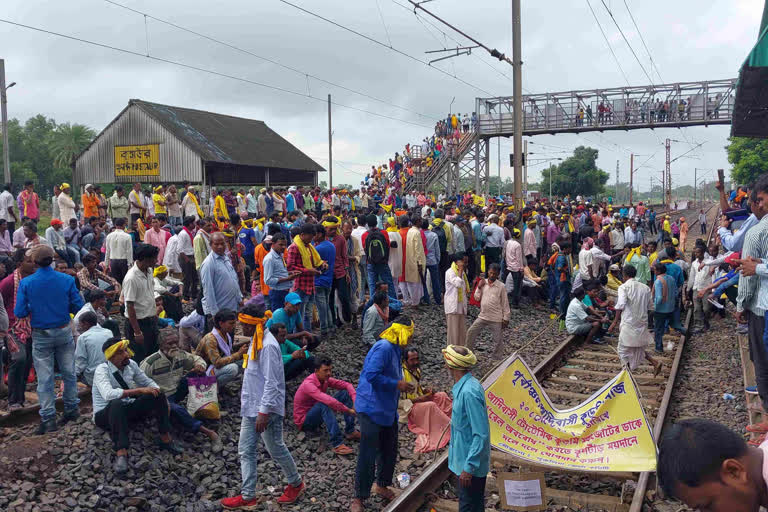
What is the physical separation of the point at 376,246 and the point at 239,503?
19.3 ft

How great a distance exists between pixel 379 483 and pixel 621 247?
47.0 ft

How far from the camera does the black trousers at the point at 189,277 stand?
462 inches

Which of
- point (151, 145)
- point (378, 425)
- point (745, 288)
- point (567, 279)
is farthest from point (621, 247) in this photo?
point (151, 145)

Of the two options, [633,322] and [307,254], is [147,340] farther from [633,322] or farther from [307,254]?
[633,322]

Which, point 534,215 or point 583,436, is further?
point 534,215

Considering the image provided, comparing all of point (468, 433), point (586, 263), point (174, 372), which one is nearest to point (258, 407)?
point (174, 372)

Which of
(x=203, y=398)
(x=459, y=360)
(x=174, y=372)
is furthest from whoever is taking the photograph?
(x=203, y=398)

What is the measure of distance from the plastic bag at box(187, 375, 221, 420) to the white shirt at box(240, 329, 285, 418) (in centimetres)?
151

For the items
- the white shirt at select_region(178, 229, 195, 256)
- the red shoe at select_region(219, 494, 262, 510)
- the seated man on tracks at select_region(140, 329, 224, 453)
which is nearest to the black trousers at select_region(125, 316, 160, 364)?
the seated man on tracks at select_region(140, 329, 224, 453)

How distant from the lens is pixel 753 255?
5355mm

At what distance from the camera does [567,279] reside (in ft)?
42.1

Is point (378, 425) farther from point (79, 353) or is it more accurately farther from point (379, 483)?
point (79, 353)

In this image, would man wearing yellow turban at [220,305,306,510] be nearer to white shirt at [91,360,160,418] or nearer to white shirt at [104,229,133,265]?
white shirt at [91,360,160,418]

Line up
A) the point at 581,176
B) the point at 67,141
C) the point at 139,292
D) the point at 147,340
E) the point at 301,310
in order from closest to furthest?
the point at 139,292 → the point at 147,340 → the point at 301,310 → the point at 581,176 → the point at 67,141
